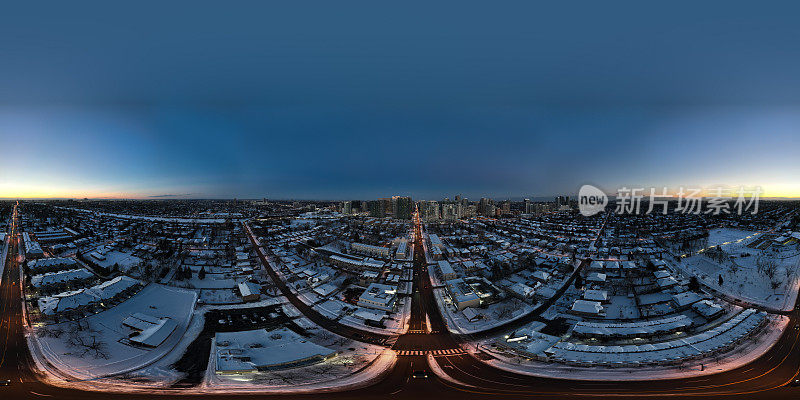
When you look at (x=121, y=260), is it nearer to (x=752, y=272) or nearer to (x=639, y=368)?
(x=639, y=368)

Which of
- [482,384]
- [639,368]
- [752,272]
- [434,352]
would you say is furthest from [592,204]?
[482,384]

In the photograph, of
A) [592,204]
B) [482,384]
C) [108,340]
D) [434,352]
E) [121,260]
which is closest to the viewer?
[482,384]

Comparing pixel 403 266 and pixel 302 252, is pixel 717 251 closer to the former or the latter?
pixel 403 266

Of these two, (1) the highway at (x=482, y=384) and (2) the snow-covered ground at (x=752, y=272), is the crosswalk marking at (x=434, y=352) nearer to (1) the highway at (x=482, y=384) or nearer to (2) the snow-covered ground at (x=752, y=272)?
(1) the highway at (x=482, y=384)

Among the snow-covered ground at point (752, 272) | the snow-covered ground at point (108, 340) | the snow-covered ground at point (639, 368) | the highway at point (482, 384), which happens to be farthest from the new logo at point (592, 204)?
the snow-covered ground at point (108, 340)

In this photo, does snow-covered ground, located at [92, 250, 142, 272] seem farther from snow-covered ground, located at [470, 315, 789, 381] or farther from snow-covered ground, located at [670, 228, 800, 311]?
snow-covered ground, located at [670, 228, 800, 311]

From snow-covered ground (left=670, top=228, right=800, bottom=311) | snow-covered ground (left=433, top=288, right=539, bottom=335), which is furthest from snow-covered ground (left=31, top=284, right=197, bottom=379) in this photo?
snow-covered ground (left=670, top=228, right=800, bottom=311)

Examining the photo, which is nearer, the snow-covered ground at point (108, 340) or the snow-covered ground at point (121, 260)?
the snow-covered ground at point (108, 340)

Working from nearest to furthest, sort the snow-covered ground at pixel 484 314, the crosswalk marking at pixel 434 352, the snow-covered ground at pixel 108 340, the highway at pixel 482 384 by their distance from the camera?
the highway at pixel 482 384 < the snow-covered ground at pixel 108 340 < the crosswalk marking at pixel 434 352 < the snow-covered ground at pixel 484 314
